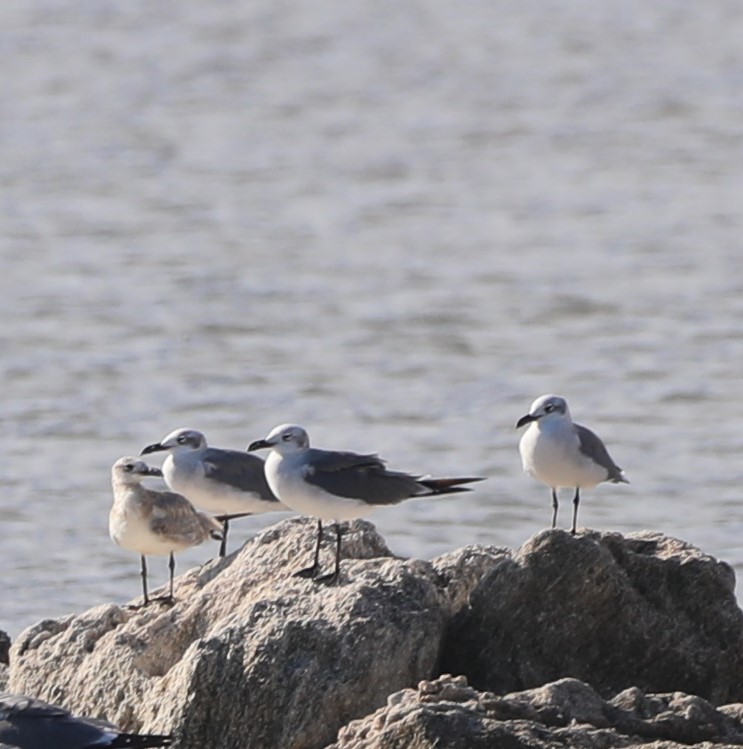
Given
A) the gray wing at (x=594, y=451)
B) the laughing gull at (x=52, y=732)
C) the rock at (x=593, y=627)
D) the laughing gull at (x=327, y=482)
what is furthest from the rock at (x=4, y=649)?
the gray wing at (x=594, y=451)

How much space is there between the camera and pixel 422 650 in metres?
8.58

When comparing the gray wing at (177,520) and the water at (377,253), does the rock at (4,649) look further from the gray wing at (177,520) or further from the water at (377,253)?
the water at (377,253)

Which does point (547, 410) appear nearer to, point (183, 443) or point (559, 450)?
point (559, 450)

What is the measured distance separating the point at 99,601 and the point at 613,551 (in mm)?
5504

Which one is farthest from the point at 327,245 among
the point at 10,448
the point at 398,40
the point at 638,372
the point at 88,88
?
the point at 398,40

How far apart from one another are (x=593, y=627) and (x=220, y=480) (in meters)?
2.90

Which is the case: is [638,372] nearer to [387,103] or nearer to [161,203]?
[161,203]

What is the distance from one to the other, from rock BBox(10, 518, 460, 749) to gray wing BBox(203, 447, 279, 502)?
1.46 m

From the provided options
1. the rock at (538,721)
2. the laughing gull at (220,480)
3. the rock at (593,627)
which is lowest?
the rock at (538,721)

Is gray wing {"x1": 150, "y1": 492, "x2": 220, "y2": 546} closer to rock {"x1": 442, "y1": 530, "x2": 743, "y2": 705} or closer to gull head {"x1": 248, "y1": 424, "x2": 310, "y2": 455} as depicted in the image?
gull head {"x1": 248, "y1": 424, "x2": 310, "y2": 455}

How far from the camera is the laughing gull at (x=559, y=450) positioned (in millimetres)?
10594

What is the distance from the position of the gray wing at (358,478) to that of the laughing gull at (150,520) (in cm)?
102

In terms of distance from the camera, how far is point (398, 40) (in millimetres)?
38281

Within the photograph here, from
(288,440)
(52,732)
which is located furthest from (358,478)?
(52,732)
